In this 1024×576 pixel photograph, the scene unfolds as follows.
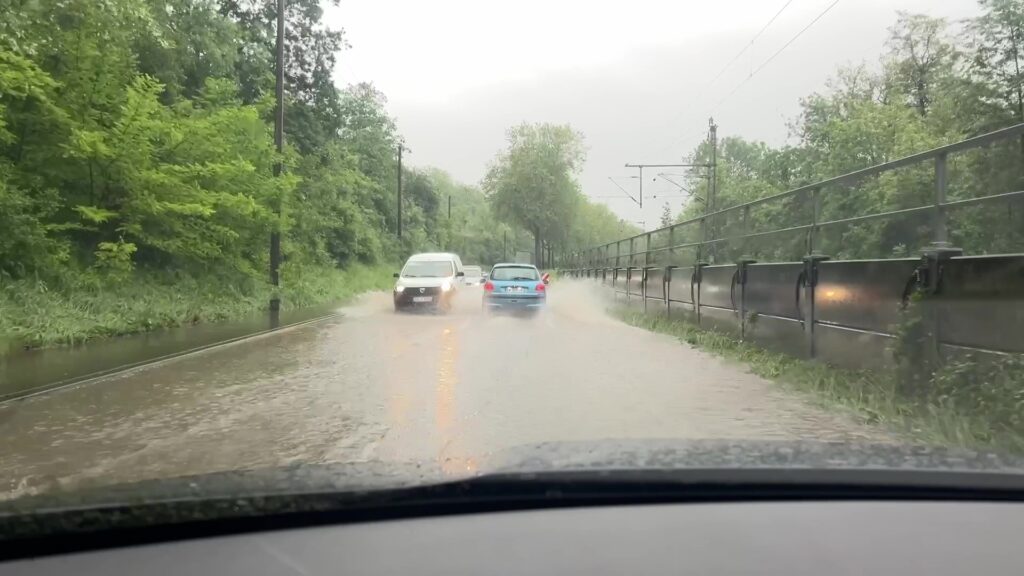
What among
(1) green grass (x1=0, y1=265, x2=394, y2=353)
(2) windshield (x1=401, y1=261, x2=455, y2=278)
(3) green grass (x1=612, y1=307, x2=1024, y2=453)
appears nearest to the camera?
(3) green grass (x1=612, y1=307, x2=1024, y2=453)

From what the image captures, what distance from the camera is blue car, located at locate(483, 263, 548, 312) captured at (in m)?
21.6

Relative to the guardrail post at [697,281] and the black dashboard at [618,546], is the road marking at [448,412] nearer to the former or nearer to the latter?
the black dashboard at [618,546]

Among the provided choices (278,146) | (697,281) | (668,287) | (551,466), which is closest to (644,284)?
(668,287)

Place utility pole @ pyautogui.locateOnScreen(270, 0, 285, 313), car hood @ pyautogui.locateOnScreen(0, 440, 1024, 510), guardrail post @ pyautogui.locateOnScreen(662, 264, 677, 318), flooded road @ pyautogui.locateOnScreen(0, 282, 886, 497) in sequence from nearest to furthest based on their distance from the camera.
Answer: car hood @ pyautogui.locateOnScreen(0, 440, 1024, 510) → flooded road @ pyautogui.locateOnScreen(0, 282, 886, 497) → guardrail post @ pyautogui.locateOnScreen(662, 264, 677, 318) → utility pole @ pyautogui.locateOnScreen(270, 0, 285, 313)

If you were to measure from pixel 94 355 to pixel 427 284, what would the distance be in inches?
465

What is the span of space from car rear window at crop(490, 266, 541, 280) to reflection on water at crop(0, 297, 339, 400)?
7.12 m

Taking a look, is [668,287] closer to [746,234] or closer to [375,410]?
[746,234]

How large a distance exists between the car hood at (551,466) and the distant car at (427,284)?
64.7 ft

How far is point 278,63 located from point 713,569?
74.3 feet

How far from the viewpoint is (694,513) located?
231 centimetres

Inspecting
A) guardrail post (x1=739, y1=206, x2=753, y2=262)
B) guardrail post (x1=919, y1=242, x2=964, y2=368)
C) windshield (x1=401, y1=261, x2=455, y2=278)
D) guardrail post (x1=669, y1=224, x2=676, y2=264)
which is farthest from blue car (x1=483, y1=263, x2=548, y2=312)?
guardrail post (x1=919, y1=242, x2=964, y2=368)

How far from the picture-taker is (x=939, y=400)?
6.50 meters

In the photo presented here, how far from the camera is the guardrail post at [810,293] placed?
950 cm

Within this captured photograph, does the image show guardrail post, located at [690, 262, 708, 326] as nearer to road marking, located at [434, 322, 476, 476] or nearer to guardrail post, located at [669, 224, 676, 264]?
guardrail post, located at [669, 224, 676, 264]
